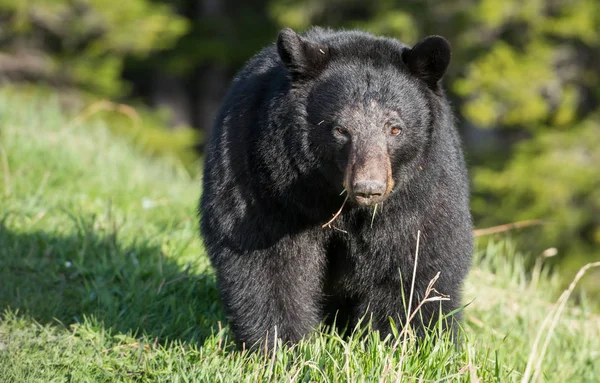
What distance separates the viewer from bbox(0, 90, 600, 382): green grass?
362 cm

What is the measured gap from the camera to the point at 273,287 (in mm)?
3891

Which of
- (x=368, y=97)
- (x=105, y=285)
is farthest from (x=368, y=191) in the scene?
(x=105, y=285)

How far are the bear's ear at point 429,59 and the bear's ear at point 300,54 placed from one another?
1.30ft

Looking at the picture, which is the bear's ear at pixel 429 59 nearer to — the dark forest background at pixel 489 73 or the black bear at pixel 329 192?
the black bear at pixel 329 192

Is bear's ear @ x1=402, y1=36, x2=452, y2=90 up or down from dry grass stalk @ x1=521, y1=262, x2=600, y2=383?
up

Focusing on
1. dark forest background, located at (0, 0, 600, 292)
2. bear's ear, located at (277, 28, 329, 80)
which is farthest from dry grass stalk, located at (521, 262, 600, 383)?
dark forest background, located at (0, 0, 600, 292)

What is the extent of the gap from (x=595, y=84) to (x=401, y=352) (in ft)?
36.3

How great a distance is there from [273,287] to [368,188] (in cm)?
78

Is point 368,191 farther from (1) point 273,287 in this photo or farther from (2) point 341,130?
(1) point 273,287

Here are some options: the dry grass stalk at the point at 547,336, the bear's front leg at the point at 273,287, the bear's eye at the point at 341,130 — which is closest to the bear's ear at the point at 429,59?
the bear's eye at the point at 341,130

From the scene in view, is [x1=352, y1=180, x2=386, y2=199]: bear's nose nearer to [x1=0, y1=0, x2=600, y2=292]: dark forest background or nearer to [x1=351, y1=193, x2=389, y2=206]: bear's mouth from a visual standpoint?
[x1=351, y1=193, x2=389, y2=206]: bear's mouth

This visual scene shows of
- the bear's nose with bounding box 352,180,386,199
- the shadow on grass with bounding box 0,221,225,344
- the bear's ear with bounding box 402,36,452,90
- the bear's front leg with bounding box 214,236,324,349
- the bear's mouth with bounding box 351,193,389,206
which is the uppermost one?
the bear's ear with bounding box 402,36,452,90

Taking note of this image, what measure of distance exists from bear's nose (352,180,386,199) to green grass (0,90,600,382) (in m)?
0.64

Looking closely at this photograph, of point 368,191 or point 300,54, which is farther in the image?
point 300,54
